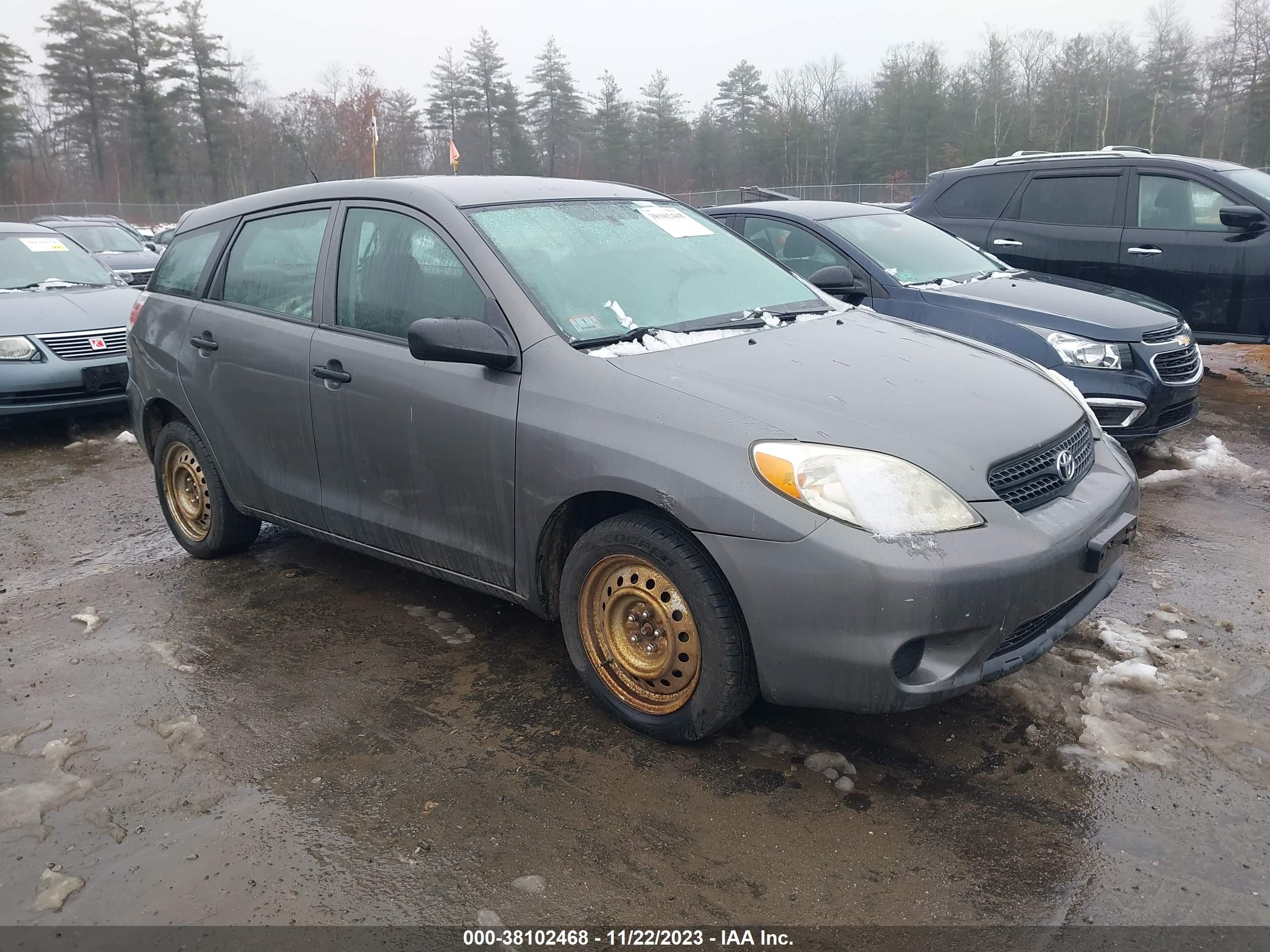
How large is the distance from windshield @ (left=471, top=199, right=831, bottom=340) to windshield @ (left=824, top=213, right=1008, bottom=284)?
2.46m

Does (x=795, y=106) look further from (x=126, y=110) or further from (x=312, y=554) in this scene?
(x=312, y=554)

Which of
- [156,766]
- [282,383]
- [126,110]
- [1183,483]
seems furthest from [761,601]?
[126,110]

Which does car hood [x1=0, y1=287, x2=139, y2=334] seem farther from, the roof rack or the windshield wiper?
the roof rack

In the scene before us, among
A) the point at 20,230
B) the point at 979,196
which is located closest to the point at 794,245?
the point at 979,196

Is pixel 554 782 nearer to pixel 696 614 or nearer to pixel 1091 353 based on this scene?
pixel 696 614

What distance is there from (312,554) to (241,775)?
2131mm

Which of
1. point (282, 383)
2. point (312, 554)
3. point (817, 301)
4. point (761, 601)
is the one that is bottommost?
point (312, 554)

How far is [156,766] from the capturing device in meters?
3.13

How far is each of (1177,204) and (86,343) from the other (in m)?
9.02

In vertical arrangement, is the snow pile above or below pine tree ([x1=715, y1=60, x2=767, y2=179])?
below

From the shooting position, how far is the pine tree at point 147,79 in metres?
52.6

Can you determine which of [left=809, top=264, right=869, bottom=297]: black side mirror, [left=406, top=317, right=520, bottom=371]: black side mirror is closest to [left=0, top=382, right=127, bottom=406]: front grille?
[left=406, top=317, right=520, bottom=371]: black side mirror

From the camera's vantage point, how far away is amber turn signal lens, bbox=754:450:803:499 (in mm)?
2693

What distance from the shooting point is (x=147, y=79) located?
53.2 metres
